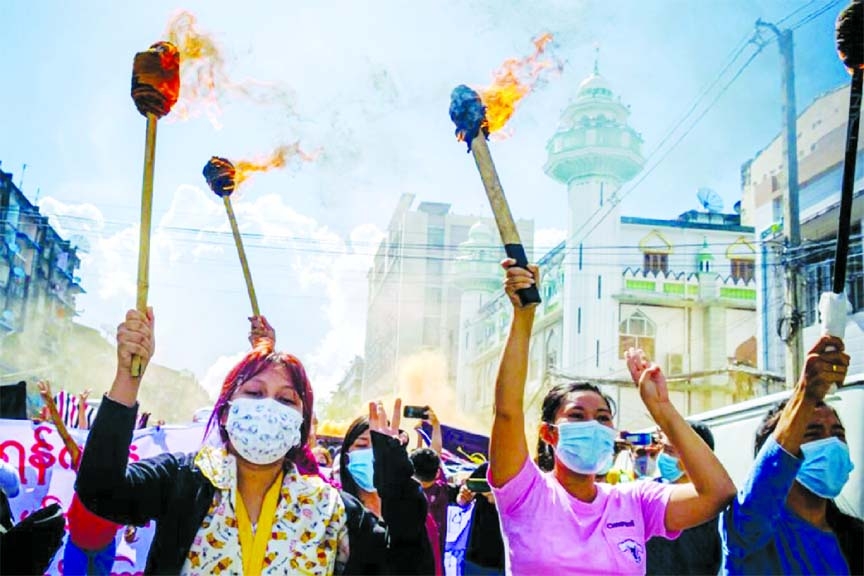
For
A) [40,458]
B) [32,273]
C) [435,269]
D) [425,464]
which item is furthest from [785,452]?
[435,269]

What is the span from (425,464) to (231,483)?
9.47 feet

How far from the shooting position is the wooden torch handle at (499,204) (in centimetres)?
261

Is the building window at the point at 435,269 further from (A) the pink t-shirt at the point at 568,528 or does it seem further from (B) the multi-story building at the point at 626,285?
(A) the pink t-shirt at the point at 568,528

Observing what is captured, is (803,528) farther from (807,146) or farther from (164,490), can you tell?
(807,146)

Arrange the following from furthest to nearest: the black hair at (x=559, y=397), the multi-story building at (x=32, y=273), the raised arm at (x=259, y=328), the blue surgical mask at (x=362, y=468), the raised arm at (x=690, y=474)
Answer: the multi-story building at (x=32, y=273)
the raised arm at (x=259, y=328)
the blue surgical mask at (x=362, y=468)
the black hair at (x=559, y=397)
the raised arm at (x=690, y=474)

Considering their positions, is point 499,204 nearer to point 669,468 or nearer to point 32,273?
point 669,468

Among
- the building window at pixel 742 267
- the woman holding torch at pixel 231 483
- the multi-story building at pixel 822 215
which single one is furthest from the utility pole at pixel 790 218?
the building window at pixel 742 267

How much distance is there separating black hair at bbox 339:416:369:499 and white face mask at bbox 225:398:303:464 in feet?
4.02

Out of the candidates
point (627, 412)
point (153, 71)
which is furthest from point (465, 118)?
point (627, 412)

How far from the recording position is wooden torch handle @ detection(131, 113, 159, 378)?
96.9 inches

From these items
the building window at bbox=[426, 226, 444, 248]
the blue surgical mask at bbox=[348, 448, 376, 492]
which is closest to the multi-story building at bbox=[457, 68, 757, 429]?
the blue surgical mask at bbox=[348, 448, 376, 492]

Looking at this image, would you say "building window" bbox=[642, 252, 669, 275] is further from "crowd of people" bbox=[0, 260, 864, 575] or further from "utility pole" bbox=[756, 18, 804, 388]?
"crowd of people" bbox=[0, 260, 864, 575]

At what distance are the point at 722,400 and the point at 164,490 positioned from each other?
2914 cm

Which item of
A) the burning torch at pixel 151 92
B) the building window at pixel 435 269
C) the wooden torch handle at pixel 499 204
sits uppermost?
the building window at pixel 435 269
